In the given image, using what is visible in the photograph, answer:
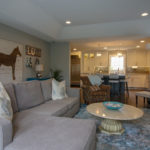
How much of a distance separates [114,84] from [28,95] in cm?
391

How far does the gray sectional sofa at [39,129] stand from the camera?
119 cm

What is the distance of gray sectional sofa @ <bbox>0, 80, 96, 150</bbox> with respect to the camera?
3.92 feet

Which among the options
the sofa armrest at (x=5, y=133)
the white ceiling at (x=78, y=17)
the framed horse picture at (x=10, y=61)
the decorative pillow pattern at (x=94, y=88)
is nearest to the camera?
the sofa armrest at (x=5, y=133)

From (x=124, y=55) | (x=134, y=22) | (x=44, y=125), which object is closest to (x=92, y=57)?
(x=124, y=55)

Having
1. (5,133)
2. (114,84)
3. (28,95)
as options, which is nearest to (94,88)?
(114,84)

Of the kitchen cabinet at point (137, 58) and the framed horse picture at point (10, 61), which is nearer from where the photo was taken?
the framed horse picture at point (10, 61)

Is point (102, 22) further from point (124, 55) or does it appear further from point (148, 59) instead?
point (148, 59)

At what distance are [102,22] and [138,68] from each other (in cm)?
474

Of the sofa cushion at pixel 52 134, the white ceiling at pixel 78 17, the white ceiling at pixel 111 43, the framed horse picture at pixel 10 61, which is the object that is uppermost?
the white ceiling at pixel 78 17

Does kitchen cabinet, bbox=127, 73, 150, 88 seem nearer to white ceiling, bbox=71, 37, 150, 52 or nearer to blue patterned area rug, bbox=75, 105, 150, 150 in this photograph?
white ceiling, bbox=71, 37, 150, 52

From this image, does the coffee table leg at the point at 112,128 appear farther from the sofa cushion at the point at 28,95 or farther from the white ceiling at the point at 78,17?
the white ceiling at the point at 78,17

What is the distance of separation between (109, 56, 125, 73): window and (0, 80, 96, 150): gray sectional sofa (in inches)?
242

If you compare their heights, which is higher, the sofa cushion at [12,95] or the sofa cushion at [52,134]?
the sofa cushion at [12,95]

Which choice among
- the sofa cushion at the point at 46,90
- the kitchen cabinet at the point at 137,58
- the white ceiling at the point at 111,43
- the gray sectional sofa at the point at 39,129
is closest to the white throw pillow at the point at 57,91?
the sofa cushion at the point at 46,90
